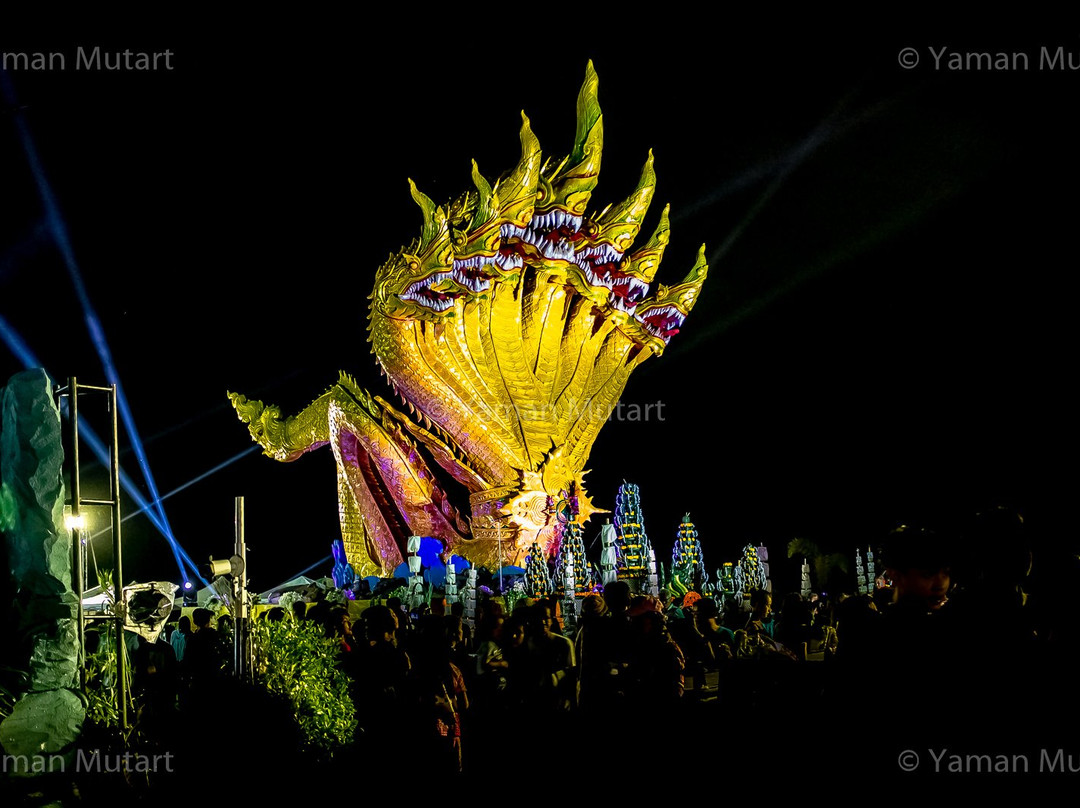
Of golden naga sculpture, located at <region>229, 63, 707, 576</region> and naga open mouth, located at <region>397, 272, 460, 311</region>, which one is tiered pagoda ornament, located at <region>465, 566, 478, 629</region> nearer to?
golden naga sculpture, located at <region>229, 63, 707, 576</region>

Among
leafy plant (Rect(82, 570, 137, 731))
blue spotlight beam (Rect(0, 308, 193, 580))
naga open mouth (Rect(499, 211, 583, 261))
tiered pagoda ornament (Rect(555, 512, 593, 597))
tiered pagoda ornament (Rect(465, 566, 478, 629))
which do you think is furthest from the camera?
naga open mouth (Rect(499, 211, 583, 261))

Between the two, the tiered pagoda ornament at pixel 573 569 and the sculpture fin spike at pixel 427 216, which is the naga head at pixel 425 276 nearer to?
the sculpture fin spike at pixel 427 216

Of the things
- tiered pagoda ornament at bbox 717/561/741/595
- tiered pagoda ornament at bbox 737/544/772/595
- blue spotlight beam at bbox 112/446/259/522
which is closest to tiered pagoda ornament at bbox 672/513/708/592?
tiered pagoda ornament at bbox 717/561/741/595

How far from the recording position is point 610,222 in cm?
1611

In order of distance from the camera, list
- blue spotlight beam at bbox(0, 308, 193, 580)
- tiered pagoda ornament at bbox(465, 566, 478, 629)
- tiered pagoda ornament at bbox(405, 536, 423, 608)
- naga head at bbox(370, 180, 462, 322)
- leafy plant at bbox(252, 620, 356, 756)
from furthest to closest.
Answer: naga head at bbox(370, 180, 462, 322) < blue spotlight beam at bbox(0, 308, 193, 580) < tiered pagoda ornament at bbox(405, 536, 423, 608) < tiered pagoda ornament at bbox(465, 566, 478, 629) < leafy plant at bbox(252, 620, 356, 756)

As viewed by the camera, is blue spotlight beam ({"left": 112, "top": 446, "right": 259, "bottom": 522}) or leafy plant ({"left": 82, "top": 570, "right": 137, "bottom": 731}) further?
blue spotlight beam ({"left": 112, "top": 446, "right": 259, "bottom": 522})

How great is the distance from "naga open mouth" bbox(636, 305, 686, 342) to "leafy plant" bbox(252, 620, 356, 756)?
11399 mm

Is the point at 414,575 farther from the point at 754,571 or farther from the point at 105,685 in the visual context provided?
the point at 105,685

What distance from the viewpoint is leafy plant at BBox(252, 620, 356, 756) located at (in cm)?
595

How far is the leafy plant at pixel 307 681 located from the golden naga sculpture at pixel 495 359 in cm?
849

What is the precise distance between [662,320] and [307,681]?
11934 millimetres

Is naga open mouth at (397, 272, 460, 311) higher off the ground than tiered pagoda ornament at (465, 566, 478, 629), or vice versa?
naga open mouth at (397, 272, 460, 311)

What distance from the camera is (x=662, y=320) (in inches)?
672

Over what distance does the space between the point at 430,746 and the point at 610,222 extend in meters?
11.4
